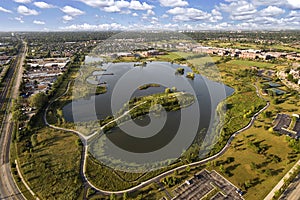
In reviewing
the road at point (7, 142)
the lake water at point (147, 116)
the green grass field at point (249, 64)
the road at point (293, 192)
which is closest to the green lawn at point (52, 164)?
the road at point (7, 142)

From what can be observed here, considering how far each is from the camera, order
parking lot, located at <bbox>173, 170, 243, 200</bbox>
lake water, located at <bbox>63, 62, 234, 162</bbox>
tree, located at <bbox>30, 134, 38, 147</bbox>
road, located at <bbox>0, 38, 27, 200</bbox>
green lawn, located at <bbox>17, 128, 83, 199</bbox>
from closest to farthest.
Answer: parking lot, located at <bbox>173, 170, 243, 200</bbox> → road, located at <bbox>0, 38, 27, 200</bbox> → green lawn, located at <bbox>17, 128, 83, 199</bbox> → tree, located at <bbox>30, 134, 38, 147</bbox> → lake water, located at <bbox>63, 62, 234, 162</bbox>

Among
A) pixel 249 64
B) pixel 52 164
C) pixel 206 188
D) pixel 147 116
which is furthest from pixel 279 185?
pixel 249 64

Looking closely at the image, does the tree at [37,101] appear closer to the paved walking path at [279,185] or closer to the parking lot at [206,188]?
the parking lot at [206,188]

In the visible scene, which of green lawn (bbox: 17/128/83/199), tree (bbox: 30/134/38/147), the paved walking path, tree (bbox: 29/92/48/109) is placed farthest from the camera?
tree (bbox: 29/92/48/109)

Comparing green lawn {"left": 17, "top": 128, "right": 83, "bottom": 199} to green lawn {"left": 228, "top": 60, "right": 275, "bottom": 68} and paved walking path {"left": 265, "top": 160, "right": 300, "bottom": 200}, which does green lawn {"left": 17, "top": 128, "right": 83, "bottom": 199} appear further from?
green lawn {"left": 228, "top": 60, "right": 275, "bottom": 68}

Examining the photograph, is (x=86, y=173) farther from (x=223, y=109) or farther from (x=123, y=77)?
(x=123, y=77)

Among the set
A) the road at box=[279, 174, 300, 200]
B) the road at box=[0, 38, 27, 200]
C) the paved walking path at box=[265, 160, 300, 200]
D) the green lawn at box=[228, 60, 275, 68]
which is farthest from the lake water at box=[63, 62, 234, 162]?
the green lawn at box=[228, 60, 275, 68]

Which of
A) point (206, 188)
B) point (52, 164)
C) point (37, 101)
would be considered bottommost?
point (206, 188)

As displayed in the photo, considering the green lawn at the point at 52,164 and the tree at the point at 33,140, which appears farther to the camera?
the tree at the point at 33,140

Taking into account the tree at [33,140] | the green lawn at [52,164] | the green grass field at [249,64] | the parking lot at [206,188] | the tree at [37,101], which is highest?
the green grass field at [249,64]

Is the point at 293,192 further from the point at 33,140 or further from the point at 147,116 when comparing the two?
the point at 33,140

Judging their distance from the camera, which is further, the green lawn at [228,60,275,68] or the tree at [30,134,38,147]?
the green lawn at [228,60,275,68]

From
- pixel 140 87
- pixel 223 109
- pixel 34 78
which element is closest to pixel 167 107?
pixel 223 109
